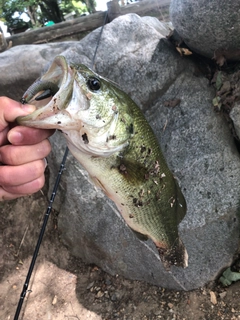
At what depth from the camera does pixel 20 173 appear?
1308 mm

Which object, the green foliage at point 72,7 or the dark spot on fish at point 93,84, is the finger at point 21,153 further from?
the green foliage at point 72,7

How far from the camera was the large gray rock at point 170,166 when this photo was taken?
105 inches

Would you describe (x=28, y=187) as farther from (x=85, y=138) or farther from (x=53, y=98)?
(x=53, y=98)

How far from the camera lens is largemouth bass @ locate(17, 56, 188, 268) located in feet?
3.77

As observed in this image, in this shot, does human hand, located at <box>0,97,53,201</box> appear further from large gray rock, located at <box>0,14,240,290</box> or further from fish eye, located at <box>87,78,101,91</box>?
large gray rock, located at <box>0,14,240,290</box>

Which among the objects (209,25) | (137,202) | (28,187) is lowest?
(137,202)

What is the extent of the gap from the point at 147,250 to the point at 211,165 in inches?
38.0

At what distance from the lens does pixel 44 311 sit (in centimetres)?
300

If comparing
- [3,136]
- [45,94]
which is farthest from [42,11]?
[45,94]

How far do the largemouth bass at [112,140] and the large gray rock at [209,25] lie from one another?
1470 millimetres

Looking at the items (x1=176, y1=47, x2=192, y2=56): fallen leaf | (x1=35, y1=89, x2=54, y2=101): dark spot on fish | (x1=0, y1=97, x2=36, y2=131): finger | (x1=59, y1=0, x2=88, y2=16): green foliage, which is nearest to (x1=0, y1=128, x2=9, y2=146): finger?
(x1=0, y1=97, x2=36, y2=131): finger

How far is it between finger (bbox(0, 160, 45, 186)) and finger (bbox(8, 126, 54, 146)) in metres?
0.12

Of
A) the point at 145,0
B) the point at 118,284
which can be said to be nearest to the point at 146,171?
the point at 118,284

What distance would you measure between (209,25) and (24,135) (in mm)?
1965
